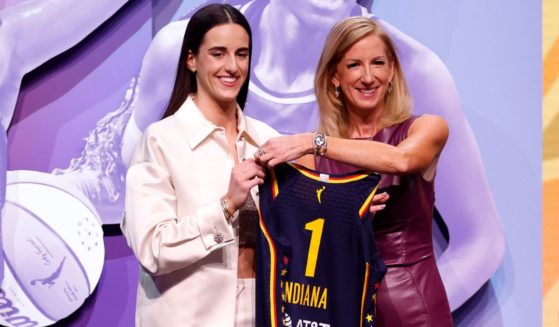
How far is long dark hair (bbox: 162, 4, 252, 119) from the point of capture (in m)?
2.03

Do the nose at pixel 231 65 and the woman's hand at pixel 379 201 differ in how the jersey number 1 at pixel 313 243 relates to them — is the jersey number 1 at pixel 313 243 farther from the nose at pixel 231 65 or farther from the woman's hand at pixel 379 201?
the nose at pixel 231 65

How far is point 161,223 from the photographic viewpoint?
→ 1907 millimetres

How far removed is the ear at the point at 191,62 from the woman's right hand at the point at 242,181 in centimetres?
33

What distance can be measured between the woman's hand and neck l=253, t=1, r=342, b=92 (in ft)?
3.89

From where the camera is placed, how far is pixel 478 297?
3.17 meters

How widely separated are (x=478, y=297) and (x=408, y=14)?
1.23 meters

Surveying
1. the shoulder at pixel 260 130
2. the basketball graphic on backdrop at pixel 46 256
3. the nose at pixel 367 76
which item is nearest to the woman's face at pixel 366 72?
the nose at pixel 367 76

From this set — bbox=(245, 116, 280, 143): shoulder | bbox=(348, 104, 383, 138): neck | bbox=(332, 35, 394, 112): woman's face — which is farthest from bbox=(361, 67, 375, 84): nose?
bbox=(245, 116, 280, 143): shoulder

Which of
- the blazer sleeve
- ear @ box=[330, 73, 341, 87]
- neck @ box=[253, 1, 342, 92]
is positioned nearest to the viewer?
the blazer sleeve

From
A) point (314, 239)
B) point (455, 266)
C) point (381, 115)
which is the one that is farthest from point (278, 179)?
point (455, 266)

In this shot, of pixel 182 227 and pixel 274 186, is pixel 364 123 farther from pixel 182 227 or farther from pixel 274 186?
pixel 182 227

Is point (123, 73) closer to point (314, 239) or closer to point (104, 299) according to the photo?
point (104, 299)

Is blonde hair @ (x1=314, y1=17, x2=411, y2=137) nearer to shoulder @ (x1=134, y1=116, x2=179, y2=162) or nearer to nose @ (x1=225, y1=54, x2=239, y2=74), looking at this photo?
nose @ (x1=225, y1=54, x2=239, y2=74)

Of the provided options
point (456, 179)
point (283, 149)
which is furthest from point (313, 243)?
point (456, 179)
